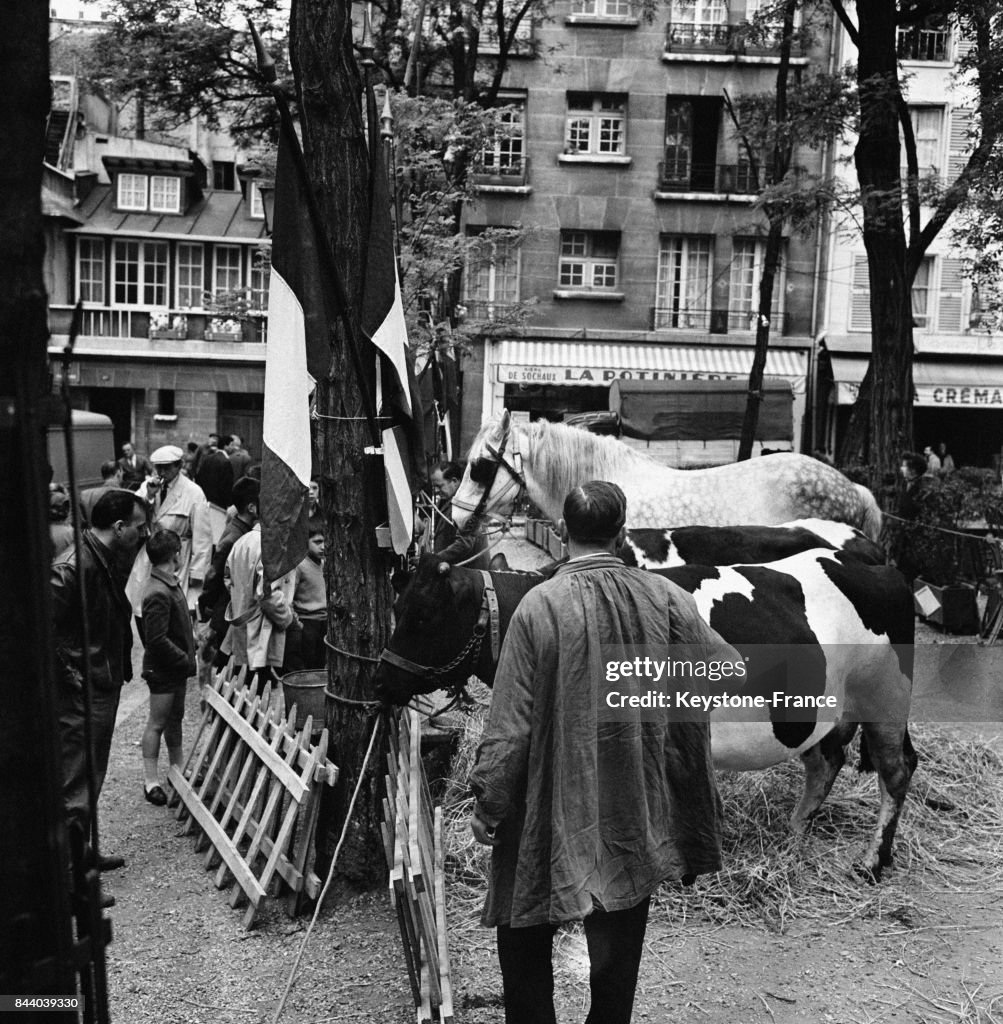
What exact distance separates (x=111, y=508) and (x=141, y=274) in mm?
33844

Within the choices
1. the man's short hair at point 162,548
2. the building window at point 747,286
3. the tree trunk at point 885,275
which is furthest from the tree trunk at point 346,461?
the building window at point 747,286

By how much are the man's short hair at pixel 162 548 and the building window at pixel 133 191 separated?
3451 cm

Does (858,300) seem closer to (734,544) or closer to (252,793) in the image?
(734,544)

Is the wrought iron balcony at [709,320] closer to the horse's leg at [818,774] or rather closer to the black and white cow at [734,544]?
the black and white cow at [734,544]

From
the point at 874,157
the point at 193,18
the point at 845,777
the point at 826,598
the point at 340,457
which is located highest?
the point at 193,18

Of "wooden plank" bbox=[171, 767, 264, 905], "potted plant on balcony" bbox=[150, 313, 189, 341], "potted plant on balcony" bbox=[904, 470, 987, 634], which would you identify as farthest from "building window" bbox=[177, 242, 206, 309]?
"wooden plank" bbox=[171, 767, 264, 905]

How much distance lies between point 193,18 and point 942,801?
18797mm

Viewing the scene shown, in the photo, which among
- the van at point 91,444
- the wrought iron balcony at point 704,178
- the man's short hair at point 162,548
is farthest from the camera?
the wrought iron balcony at point 704,178

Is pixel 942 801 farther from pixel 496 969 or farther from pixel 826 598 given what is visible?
pixel 496 969

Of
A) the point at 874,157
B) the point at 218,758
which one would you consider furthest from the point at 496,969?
the point at 874,157

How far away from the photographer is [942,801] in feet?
21.8

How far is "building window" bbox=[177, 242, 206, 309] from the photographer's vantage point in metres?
37.2

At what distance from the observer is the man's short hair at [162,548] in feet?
22.3

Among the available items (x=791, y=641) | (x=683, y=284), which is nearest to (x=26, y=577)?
(x=791, y=641)
